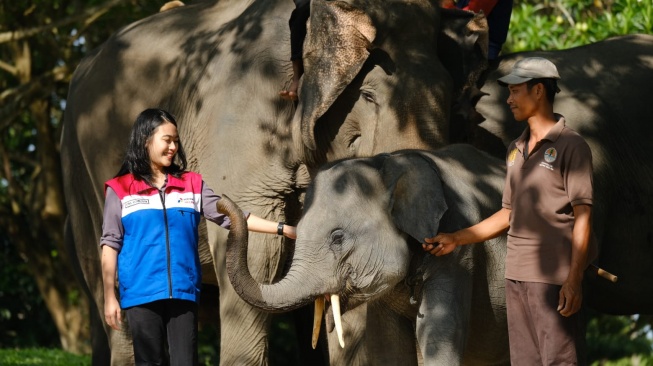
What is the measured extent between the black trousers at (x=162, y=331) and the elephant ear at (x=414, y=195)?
1.04m

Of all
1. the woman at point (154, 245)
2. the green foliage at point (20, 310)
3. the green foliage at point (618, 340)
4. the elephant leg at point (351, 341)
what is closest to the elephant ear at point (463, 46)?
the elephant leg at point (351, 341)

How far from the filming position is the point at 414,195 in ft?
21.6

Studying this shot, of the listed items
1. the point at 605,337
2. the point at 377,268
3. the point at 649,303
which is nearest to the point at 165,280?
the point at 377,268

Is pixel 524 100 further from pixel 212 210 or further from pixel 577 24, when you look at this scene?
pixel 577 24

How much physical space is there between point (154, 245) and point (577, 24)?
20.1 feet

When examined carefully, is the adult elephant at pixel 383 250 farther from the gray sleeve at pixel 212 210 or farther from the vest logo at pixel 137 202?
the vest logo at pixel 137 202

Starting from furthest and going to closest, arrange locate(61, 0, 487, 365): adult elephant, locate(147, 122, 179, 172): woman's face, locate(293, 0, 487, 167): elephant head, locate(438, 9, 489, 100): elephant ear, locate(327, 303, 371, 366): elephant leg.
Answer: locate(438, 9, 489, 100): elephant ear
locate(327, 303, 371, 366): elephant leg
locate(61, 0, 487, 365): adult elephant
locate(293, 0, 487, 167): elephant head
locate(147, 122, 179, 172): woman's face

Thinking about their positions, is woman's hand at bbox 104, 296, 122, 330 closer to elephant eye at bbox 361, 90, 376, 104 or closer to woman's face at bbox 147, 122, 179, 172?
woman's face at bbox 147, 122, 179, 172

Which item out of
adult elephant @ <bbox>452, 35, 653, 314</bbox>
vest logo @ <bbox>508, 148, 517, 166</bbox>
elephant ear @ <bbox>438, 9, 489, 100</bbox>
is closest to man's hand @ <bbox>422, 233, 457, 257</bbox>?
vest logo @ <bbox>508, 148, 517, 166</bbox>

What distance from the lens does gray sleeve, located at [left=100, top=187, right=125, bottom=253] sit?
266 inches

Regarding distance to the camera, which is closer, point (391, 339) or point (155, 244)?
point (155, 244)

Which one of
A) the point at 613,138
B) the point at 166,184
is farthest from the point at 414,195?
the point at 613,138

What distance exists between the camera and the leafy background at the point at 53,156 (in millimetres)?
12109

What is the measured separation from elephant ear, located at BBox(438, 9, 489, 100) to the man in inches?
82.5
